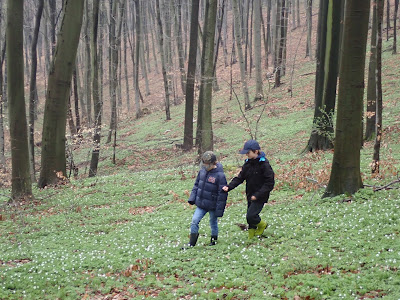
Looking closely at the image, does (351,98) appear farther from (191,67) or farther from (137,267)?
(191,67)

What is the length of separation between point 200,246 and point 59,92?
8.95 metres

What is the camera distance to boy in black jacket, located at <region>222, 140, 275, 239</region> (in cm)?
702

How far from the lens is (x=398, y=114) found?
1914 centimetres

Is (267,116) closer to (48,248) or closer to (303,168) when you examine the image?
(303,168)

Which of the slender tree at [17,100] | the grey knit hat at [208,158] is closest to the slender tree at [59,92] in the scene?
the slender tree at [17,100]

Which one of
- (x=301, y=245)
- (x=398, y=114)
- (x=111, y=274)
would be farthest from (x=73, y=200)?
(x=398, y=114)

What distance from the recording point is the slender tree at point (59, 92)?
13.2 meters

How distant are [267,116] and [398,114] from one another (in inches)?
361

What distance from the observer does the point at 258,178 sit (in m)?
7.13

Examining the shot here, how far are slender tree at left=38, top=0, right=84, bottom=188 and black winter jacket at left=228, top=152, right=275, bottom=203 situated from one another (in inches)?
349

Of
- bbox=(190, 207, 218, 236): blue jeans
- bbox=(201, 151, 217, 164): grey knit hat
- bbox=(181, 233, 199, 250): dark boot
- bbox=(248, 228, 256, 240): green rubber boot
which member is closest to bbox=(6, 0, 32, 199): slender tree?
bbox=(181, 233, 199, 250): dark boot

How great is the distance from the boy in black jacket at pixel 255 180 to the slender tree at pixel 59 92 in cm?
888

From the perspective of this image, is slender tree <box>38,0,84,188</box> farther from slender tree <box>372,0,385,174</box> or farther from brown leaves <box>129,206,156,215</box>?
slender tree <box>372,0,385,174</box>

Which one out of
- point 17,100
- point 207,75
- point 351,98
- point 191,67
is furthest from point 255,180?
point 191,67
